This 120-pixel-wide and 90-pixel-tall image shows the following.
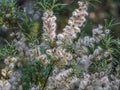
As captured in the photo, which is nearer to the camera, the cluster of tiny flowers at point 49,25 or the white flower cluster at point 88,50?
the cluster of tiny flowers at point 49,25

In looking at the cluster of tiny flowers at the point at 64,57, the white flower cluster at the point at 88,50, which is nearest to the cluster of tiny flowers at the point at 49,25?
the cluster of tiny flowers at the point at 64,57

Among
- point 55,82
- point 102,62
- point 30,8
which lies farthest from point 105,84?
point 30,8

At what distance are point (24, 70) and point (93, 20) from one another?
8.39 feet

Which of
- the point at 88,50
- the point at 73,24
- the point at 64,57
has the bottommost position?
the point at 88,50

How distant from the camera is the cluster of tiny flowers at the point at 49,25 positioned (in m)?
3.48

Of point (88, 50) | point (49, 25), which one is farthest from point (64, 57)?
point (88, 50)

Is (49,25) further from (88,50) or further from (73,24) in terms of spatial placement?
(88,50)

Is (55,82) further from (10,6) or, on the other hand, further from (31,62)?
(10,6)

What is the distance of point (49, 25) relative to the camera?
352 cm

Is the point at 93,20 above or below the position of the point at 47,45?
below

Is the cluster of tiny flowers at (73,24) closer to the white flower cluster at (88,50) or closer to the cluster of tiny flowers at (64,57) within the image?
the cluster of tiny flowers at (64,57)

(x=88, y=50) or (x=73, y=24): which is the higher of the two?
(x=73, y=24)

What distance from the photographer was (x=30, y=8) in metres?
5.55

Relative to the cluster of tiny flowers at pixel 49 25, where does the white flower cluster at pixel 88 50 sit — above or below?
below
